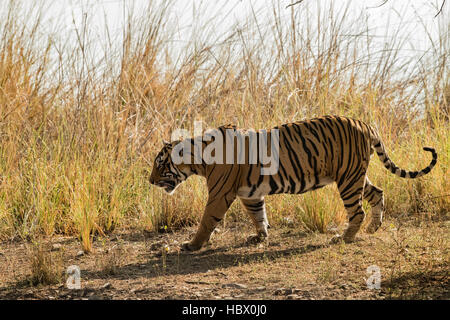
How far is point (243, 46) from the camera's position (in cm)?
707

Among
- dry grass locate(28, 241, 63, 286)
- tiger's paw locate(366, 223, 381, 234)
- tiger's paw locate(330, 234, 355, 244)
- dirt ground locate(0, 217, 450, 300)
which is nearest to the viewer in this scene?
dirt ground locate(0, 217, 450, 300)

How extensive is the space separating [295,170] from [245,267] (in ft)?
2.80

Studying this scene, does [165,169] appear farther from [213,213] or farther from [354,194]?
[354,194]

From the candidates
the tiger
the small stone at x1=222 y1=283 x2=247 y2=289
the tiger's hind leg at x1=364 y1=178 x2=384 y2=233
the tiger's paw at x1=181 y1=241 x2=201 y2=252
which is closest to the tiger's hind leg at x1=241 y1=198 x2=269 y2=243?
the tiger

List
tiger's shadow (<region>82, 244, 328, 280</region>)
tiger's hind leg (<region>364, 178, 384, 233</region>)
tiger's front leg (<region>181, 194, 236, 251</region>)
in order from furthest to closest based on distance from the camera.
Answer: tiger's hind leg (<region>364, 178, 384, 233</region>) < tiger's front leg (<region>181, 194, 236, 251</region>) < tiger's shadow (<region>82, 244, 328, 280</region>)

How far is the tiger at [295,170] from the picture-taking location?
4.51 m

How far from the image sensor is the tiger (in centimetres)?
451

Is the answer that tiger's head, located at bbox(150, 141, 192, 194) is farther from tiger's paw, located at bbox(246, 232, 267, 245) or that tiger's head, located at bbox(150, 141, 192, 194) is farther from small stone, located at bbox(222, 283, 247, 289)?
small stone, located at bbox(222, 283, 247, 289)

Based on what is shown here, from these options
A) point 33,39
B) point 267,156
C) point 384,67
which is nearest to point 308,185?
point 267,156

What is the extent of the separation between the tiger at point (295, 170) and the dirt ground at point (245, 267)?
1.05ft

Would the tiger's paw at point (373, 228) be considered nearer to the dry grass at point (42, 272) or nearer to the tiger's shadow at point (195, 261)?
the tiger's shadow at point (195, 261)

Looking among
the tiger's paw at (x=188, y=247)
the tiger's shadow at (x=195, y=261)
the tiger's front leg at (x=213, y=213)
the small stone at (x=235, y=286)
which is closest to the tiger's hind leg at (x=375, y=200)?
the tiger's shadow at (x=195, y=261)

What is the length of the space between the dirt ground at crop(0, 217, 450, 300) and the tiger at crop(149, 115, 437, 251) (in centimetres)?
32

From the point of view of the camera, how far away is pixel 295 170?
452 cm
